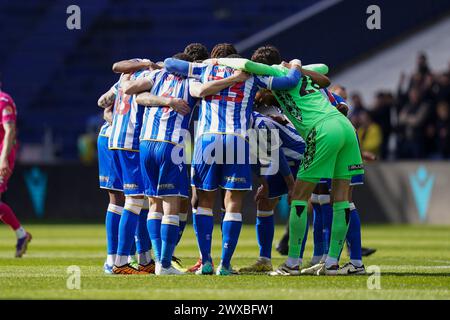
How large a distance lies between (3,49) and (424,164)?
1358 cm

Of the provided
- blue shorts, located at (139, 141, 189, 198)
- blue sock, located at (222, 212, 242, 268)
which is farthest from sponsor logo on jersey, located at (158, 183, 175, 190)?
blue sock, located at (222, 212, 242, 268)

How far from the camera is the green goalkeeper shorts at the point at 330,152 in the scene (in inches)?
412

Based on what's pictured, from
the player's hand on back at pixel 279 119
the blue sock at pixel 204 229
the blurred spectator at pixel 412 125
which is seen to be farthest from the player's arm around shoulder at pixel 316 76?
the blurred spectator at pixel 412 125

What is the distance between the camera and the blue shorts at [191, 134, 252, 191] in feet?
34.1

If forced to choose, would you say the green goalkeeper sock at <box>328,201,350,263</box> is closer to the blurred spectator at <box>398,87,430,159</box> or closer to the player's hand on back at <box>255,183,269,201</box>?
the player's hand on back at <box>255,183,269,201</box>

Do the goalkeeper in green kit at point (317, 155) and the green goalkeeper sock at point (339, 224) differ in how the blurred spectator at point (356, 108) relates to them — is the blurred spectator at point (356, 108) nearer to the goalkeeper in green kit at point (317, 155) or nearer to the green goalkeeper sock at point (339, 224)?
the goalkeeper in green kit at point (317, 155)

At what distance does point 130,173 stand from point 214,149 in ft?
3.14

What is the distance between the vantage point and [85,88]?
98.1ft

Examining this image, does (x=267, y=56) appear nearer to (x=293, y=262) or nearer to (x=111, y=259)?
(x=293, y=262)

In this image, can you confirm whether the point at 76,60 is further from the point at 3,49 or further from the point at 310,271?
the point at 310,271

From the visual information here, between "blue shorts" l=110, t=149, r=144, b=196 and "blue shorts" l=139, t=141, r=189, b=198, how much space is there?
0.69 feet

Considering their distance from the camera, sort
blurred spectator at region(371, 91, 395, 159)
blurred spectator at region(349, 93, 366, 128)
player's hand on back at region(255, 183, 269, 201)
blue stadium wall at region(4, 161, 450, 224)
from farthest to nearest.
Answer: blurred spectator at region(371, 91, 395, 159) < blue stadium wall at region(4, 161, 450, 224) < blurred spectator at region(349, 93, 366, 128) < player's hand on back at region(255, 183, 269, 201)

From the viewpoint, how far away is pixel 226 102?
34.5ft
